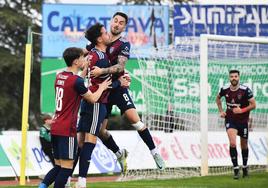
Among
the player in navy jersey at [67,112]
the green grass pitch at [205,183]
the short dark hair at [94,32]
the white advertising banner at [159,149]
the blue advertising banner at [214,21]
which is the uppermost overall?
the blue advertising banner at [214,21]

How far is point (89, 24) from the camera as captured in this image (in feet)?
79.5

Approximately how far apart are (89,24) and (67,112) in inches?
598

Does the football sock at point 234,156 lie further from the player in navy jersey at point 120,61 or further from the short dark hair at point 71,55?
the short dark hair at point 71,55

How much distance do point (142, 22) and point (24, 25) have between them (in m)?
13.3

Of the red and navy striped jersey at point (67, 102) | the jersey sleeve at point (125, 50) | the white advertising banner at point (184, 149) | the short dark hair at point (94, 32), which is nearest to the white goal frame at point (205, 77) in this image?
the white advertising banner at point (184, 149)

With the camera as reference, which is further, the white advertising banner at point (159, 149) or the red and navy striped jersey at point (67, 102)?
the white advertising banner at point (159, 149)

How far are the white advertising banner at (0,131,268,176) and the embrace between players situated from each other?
6304 millimetres

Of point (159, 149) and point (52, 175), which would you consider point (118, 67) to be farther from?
point (159, 149)

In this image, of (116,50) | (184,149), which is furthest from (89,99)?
(184,149)

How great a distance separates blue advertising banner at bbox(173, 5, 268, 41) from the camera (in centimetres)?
2200

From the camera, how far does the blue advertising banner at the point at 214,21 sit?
22000 millimetres

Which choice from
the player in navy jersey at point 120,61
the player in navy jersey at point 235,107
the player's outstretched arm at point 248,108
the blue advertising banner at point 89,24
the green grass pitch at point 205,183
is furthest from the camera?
the blue advertising banner at point 89,24

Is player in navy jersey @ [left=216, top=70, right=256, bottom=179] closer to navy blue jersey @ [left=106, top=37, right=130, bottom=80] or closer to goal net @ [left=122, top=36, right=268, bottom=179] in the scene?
goal net @ [left=122, top=36, right=268, bottom=179]

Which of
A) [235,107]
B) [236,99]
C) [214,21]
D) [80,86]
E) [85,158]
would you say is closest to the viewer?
[80,86]
